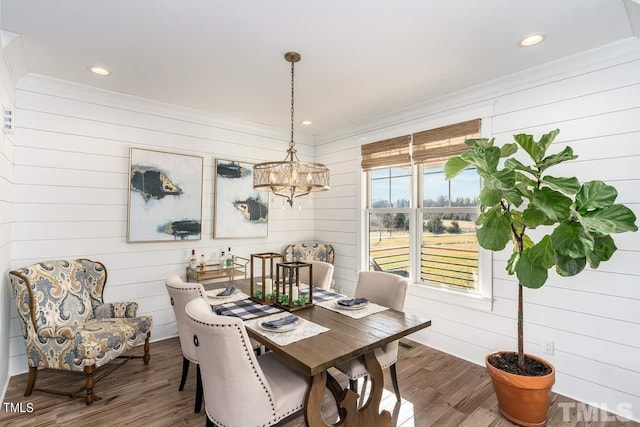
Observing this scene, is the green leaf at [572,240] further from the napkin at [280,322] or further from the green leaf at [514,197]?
the napkin at [280,322]

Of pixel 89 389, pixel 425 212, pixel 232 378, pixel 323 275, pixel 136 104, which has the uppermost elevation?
pixel 136 104

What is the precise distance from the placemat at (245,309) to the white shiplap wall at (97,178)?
1.66 m

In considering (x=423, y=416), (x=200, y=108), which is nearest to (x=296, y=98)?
(x=200, y=108)

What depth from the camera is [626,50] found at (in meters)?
2.29

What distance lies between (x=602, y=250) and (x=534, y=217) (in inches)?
16.0

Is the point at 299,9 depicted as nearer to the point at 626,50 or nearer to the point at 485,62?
the point at 485,62

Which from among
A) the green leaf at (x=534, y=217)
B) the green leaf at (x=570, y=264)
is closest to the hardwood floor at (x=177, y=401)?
the green leaf at (x=570, y=264)

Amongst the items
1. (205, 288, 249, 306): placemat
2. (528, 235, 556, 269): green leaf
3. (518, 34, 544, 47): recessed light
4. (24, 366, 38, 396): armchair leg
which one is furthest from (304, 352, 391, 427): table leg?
(518, 34, 544, 47): recessed light

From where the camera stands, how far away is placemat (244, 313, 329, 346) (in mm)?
1738

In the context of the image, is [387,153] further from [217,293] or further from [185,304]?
[185,304]

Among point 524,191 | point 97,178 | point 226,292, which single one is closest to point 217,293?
point 226,292

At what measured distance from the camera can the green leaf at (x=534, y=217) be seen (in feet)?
6.77

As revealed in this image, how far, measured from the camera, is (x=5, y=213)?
8.25 feet

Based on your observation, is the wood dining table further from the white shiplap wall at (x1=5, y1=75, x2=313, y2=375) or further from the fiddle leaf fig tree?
the white shiplap wall at (x1=5, y1=75, x2=313, y2=375)
